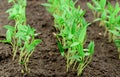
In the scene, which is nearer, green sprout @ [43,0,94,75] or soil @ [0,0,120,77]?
green sprout @ [43,0,94,75]

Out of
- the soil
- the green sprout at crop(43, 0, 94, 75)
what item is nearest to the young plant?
the soil

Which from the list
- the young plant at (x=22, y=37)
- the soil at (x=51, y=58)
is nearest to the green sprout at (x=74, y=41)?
the soil at (x=51, y=58)

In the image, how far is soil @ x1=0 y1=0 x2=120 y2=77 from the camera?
207 centimetres

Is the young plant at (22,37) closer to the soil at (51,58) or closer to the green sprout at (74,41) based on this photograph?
the soil at (51,58)

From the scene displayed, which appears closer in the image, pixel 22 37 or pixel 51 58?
pixel 22 37

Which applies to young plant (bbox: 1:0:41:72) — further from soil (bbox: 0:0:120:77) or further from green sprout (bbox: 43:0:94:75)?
green sprout (bbox: 43:0:94:75)

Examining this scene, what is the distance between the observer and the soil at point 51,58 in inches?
81.4

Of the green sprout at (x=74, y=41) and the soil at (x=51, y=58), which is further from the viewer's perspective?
the soil at (x=51, y=58)

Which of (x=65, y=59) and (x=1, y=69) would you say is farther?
(x=65, y=59)

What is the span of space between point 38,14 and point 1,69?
101 centimetres

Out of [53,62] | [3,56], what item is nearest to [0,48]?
[3,56]

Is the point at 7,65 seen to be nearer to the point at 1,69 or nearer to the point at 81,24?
the point at 1,69

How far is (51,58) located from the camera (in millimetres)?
2223

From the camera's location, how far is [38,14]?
2951 millimetres
